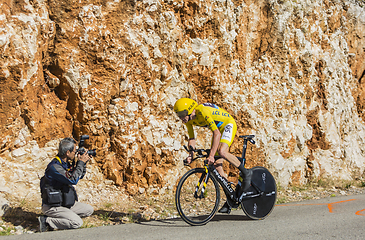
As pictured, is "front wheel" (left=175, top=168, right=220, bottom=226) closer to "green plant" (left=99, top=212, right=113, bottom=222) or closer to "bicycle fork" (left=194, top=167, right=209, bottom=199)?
"bicycle fork" (left=194, top=167, right=209, bottom=199)

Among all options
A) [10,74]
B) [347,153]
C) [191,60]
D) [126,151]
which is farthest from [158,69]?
[347,153]

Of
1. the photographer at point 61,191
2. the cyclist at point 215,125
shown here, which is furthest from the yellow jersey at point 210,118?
the photographer at point 61,191

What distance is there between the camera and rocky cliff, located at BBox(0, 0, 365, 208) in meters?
5.49

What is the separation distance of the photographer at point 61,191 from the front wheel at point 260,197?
2757 millimetres

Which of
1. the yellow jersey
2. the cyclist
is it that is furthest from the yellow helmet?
the yellow jersey

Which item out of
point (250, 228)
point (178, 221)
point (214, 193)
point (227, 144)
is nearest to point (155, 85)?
point (227, 144)

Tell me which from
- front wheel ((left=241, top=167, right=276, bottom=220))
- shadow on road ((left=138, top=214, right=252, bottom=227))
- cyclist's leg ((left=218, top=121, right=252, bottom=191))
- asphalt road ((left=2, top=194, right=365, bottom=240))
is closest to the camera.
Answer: asphalt road ((left=2, top=194, right=365, bottom=240))

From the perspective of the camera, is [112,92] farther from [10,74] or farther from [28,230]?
[28,230]

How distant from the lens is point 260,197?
494 cm

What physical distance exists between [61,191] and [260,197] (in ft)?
11.0

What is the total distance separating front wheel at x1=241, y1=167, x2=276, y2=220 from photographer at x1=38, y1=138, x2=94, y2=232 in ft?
9.05

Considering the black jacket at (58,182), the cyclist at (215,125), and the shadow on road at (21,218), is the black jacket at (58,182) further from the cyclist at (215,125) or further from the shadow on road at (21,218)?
the cyclist at (215,125)

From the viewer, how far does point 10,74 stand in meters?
5.26

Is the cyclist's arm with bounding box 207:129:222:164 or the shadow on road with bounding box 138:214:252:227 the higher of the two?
the cyclist's arm with bounding box 207:129:222:164
